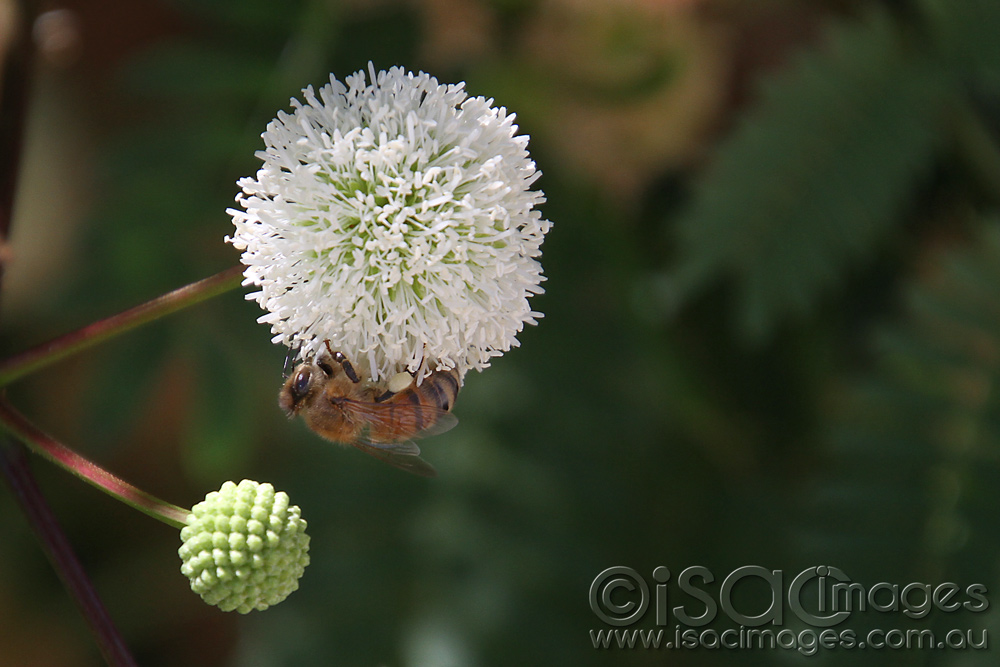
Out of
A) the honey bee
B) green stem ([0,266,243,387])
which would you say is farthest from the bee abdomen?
green stem ([0,266,243,387])

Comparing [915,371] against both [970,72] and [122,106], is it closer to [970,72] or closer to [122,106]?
[970,72]

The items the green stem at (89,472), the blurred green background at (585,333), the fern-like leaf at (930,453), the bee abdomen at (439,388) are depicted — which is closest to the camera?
the green stem at (89,472)

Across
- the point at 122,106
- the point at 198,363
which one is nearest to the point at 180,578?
the point at 198,363

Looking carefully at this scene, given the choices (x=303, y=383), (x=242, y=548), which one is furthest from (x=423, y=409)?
(x=242, y=548)

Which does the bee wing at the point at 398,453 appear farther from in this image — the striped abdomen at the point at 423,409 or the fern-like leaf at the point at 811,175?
the fern-like leaf at the point at 811,175

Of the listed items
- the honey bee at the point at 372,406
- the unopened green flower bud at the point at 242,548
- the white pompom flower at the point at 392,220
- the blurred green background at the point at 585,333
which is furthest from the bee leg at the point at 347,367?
the blurred green background at the point at 585,333
